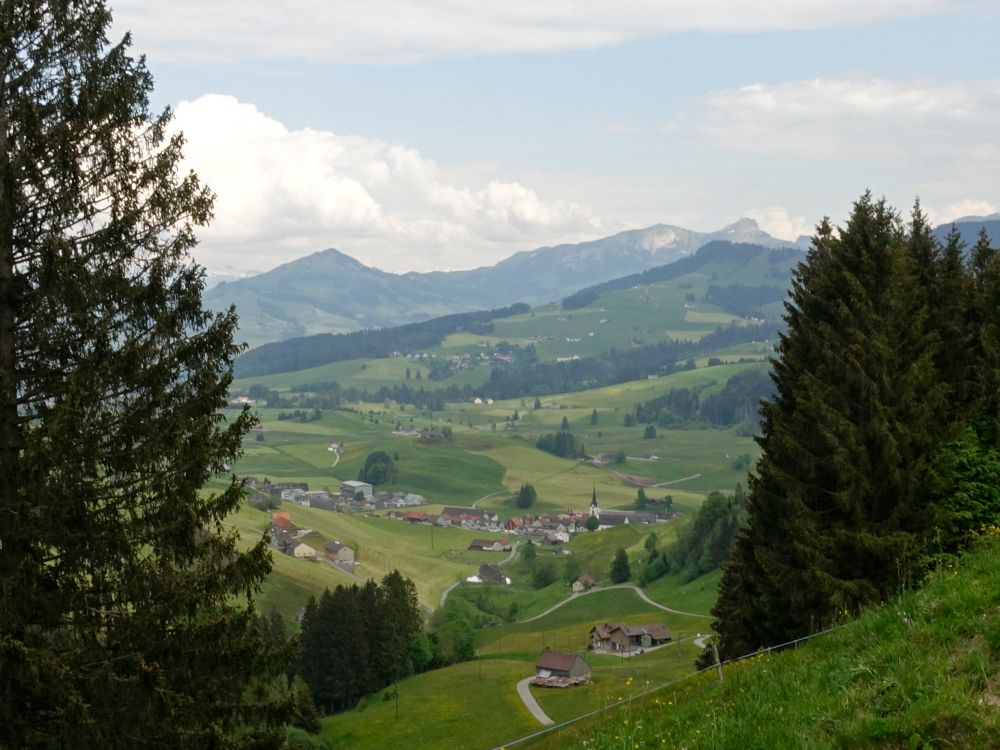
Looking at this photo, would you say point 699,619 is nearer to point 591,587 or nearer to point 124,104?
point 591,587

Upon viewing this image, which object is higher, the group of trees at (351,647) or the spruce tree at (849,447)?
the spruce tree at (849,447)

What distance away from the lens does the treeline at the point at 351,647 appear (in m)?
102

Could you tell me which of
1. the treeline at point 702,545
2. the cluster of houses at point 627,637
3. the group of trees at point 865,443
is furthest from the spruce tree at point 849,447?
the treeline at point 702,545

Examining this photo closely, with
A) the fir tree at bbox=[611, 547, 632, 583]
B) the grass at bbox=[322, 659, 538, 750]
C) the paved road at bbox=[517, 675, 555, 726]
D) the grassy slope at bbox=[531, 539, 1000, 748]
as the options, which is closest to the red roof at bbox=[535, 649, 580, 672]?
the paved road at bbox=[517, 675, 555, 726]

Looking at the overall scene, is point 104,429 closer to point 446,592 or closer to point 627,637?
point 627,637

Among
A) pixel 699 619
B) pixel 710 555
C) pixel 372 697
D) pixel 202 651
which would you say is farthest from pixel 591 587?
pixel 202 651

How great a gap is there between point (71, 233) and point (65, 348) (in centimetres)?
195

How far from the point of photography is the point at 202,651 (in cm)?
1561

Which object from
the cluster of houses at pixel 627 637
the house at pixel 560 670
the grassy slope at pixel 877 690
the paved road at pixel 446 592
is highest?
the grassy slope at pixel 877 690

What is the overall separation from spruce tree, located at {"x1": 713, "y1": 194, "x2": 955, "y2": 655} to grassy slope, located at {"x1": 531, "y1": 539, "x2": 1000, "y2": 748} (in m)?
11.6

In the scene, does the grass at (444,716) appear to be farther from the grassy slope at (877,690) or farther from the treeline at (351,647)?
the grassy slope at (877,690)

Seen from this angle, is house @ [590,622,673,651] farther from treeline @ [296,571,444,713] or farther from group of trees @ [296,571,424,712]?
group of trees @ [296,571,424,712]

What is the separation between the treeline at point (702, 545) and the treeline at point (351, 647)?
65.6 metres

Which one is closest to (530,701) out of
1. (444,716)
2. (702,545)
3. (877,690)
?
(444,716)
